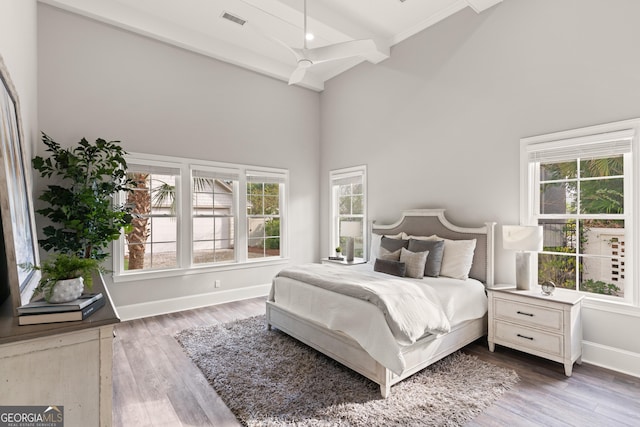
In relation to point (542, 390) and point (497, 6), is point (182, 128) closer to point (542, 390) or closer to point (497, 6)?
Result: point (497, 6)

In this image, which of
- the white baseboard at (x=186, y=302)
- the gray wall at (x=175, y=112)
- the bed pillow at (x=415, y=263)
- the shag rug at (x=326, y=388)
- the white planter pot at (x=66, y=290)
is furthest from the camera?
the white baseboard at (x=186, y=302)

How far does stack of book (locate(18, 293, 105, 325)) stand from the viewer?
126cm

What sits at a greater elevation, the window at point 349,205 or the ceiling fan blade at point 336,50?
the ceiling fan blade at point 336,50

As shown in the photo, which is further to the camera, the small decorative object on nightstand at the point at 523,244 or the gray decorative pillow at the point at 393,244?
the gray decorative pillow at the point at 393,244

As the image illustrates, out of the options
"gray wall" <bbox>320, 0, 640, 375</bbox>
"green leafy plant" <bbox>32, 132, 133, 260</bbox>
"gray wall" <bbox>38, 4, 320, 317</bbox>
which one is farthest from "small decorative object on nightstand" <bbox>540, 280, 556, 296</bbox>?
"green leafy plant" <bbox>32, 132, 133, 260</bbox>

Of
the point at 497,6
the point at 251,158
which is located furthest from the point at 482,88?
the point at 251,158

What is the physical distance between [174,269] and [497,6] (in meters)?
5.37

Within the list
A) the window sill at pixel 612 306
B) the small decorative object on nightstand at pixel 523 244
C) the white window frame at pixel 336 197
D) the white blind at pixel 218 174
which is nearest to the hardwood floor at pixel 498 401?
the window sill at pixel 612 306

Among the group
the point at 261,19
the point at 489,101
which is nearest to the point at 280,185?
the point at 261,19

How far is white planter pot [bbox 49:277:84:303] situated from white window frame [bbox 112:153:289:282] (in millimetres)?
3074

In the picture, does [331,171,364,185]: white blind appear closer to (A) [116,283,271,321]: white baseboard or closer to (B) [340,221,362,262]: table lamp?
(B) [340,221,362,262]: table lamp

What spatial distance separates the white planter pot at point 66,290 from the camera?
1.37m

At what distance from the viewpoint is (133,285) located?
14.0 ft

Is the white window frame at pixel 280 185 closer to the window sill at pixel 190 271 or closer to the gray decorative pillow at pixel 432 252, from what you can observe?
the window sill at pixel 190 271
